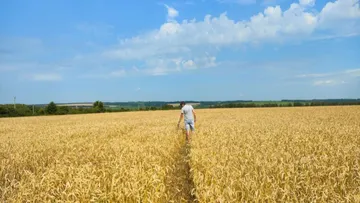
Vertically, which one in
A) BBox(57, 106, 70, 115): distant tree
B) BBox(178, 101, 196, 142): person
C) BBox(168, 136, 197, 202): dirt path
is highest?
BBox(178, 101, 196, 142): person

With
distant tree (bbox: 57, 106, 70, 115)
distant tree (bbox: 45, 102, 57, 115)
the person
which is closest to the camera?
the person

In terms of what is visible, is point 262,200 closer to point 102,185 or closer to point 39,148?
point 102,185

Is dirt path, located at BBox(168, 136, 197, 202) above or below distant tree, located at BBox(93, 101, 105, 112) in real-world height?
below

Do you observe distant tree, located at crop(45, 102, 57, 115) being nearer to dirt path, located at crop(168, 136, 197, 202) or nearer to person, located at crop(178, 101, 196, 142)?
person, located at crop(178, 101, 196, 142)

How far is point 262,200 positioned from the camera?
13.7 ft

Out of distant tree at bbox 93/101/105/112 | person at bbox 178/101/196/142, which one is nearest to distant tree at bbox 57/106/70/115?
distant tree at bbox 93/101/105/112

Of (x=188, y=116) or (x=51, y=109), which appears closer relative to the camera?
(x=188, y=116)

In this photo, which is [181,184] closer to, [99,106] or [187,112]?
[187,112]

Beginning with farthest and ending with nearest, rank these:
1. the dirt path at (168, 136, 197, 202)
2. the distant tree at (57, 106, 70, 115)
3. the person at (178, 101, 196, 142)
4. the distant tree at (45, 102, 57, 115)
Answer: the distant tree at (45, 102, 57, 115)
the distant tree at (57, 106, 70, 115)
the person at (178, 101, 196, 142)
the dirt path at (168, 136, 197, 202)

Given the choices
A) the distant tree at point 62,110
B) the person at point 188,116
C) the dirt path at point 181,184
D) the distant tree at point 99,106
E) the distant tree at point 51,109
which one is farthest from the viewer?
the distant tree at point 99,106

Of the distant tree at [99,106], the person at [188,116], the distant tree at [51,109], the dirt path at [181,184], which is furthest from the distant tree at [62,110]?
the dirt path at [181,184]

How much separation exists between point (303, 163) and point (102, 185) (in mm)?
Answer: 4180

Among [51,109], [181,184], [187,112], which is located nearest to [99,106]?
[51,109]

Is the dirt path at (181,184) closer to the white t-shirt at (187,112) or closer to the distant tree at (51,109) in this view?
the white t-shirt at (187,112)
